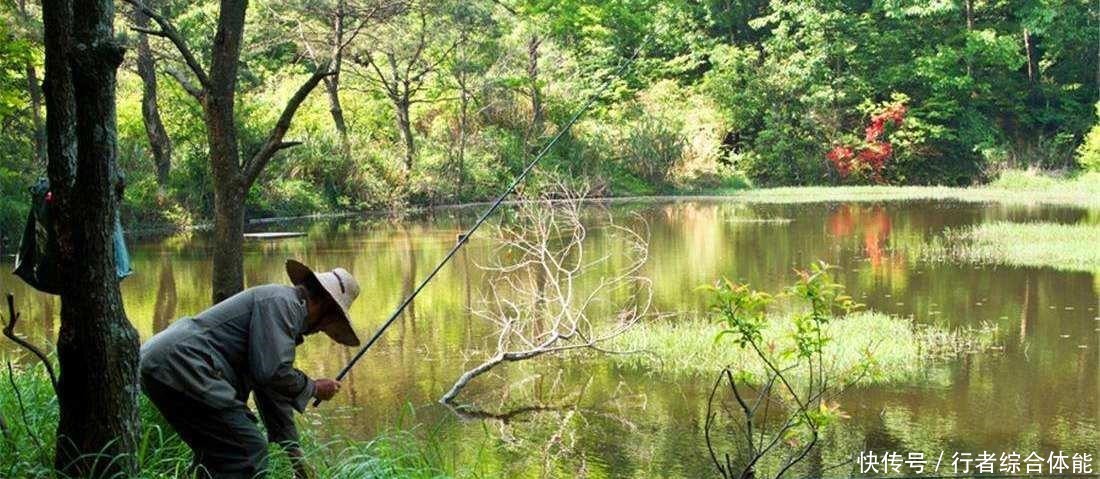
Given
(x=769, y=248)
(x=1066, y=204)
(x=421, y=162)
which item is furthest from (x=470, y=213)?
(x=1066, y=204)

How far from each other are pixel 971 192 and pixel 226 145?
2714 centimetres

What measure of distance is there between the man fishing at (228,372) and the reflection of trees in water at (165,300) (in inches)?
278

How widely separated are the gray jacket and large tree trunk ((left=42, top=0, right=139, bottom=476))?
22 centimetres

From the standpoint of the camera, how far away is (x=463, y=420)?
7309 millimetres

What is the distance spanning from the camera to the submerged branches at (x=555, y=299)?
335 inches

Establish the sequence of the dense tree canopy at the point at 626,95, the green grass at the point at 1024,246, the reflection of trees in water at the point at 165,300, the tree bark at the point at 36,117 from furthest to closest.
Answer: the dense tree canopy at the point at 626,95
the tree bark at the point at 36,117
the green grass at the point at 1024,246
the reflection of trees in water at the point at 165,300

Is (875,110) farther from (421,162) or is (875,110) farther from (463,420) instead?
(463,420)

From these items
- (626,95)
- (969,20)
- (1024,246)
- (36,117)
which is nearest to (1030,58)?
(969,20)

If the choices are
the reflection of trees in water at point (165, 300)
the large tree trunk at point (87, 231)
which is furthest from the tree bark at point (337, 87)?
the large tree trunk at point (87, 231)

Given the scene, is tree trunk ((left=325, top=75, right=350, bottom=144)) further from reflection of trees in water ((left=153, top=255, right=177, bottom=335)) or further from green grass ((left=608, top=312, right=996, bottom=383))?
green grass ((left=608, top=312, right=996, bottom=383))

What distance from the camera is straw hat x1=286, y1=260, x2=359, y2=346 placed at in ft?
12.1

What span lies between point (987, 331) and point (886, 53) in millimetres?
25706

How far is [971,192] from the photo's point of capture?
2953cm

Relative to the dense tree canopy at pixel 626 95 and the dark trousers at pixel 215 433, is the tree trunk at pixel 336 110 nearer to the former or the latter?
the dense tree canopy at pixel 626 95
